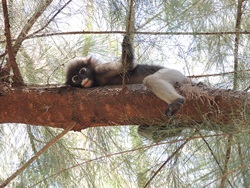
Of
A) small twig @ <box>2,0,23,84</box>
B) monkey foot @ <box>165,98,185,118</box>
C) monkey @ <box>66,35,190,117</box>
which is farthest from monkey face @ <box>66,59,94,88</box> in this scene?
monkey foot @ <box>165,98,185,118</box>

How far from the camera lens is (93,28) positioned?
326 cm

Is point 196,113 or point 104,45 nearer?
point 196,113

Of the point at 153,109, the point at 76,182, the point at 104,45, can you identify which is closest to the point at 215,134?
the point at 153,109

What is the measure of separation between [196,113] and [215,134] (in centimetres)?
30

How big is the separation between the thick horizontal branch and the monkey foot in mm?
37

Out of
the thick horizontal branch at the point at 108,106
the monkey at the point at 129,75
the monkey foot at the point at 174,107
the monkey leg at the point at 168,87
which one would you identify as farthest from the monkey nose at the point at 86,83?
the monkey foot at the point at 174,107

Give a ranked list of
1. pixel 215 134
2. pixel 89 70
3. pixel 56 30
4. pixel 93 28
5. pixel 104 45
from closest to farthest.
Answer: pixel 215 134 < pixel 56 30 < pixel 93 28 < pixel 104 45 < pixel 89 70

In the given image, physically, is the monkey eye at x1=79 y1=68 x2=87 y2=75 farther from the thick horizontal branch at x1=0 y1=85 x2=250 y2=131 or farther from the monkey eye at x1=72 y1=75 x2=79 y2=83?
the thick horizontal branch at x1=0 y1=85 x2=250 y2=131

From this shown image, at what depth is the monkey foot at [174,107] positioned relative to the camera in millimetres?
2646

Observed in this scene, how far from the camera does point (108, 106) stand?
2.91m

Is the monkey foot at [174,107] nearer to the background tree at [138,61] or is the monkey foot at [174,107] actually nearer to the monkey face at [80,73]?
the background tree at [138,61]

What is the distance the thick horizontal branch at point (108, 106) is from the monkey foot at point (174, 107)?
0.12ft

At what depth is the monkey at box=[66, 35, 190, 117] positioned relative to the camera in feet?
8.93

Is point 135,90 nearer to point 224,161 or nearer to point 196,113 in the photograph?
point 196,113
